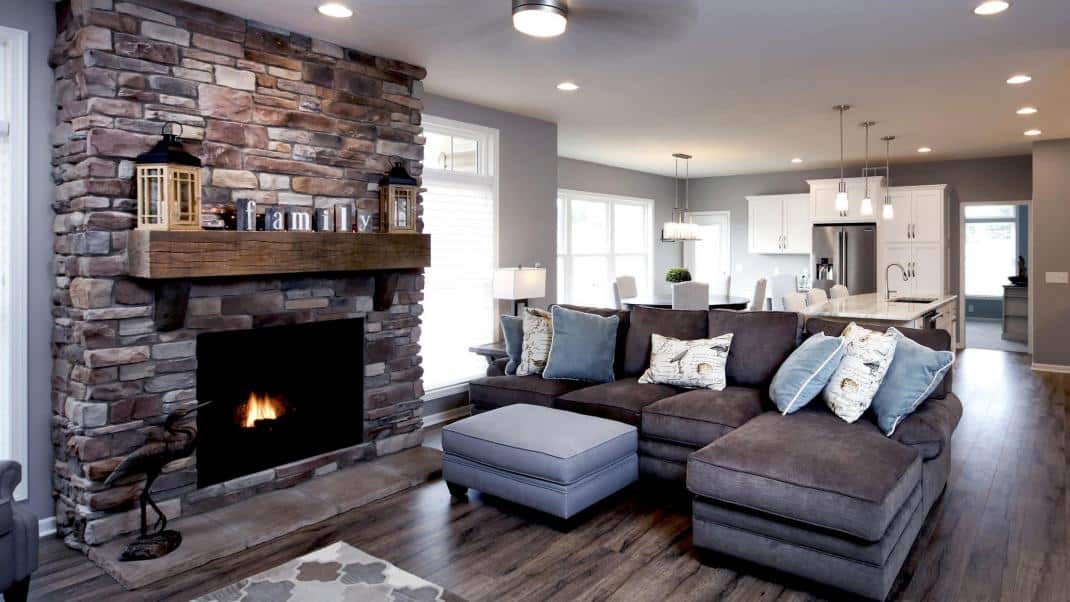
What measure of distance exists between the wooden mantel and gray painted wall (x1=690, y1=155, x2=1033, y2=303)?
24.1 ft

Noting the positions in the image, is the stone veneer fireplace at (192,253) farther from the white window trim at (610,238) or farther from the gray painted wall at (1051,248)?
the gray painted wall at (1051,248)

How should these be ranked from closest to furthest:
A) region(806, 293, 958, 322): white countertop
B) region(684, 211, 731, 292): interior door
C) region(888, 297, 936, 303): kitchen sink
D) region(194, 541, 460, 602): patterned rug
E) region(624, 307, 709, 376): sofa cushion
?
region(194, 541, 460, 602): patterned rug → region(624, 307, 709, 376): sofa cushion → region(806, 293, 958, 322): white countertop → region(888, 297, 936, 303): kitchen sink → region(684, 211, 731, 292): interior door

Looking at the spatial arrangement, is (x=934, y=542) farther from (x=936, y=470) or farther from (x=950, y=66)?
(x=950, y=66)

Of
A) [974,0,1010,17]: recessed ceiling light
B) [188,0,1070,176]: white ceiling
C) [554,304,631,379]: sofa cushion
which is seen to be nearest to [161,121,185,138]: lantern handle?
[188,0,1070,176]: white ceiling

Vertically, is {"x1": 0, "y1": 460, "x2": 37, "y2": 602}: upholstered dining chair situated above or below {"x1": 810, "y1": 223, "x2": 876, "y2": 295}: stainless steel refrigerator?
below

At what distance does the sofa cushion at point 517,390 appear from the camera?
4.36 m

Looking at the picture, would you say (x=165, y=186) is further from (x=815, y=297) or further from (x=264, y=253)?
(x=815, y=297)

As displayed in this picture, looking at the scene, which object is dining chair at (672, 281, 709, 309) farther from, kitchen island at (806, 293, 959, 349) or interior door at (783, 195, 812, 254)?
interior door at (783, 195, 812, 254)

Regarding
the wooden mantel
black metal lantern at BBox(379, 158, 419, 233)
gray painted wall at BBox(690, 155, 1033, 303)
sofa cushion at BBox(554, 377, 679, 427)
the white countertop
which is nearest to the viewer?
the wooden mantel

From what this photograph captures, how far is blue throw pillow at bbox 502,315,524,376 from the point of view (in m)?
4.89

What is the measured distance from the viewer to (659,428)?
3746 millimetres

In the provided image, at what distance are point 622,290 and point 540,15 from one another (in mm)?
Result: 5488

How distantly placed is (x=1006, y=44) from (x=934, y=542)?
2.84m

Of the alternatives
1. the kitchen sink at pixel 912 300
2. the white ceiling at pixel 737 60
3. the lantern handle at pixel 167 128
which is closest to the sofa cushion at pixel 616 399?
the white ceiling at pixel 737 60
